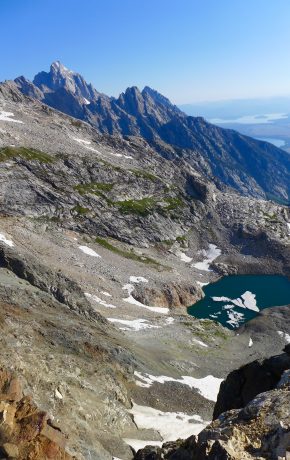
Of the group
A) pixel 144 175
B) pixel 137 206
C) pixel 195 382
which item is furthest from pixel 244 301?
pixel 144 175

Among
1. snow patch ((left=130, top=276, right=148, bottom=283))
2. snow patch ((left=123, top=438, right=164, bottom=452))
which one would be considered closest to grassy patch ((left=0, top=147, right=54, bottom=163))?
snow patch ((left=130, top=276, right=148, bottom=283))

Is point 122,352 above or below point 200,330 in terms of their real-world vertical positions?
above

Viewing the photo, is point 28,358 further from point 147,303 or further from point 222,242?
point 222,242

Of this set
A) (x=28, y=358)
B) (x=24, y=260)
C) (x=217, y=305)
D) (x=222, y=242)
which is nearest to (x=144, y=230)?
(x=222, y=242)

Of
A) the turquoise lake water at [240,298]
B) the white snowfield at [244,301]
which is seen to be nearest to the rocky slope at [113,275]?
the turquoise lake water at [240,298]

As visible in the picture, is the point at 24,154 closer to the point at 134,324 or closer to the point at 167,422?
the point at 134,324

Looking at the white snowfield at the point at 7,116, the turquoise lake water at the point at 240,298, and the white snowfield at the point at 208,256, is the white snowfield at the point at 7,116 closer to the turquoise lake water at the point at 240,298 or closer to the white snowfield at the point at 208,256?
the white snowfield at the point at 208,256
